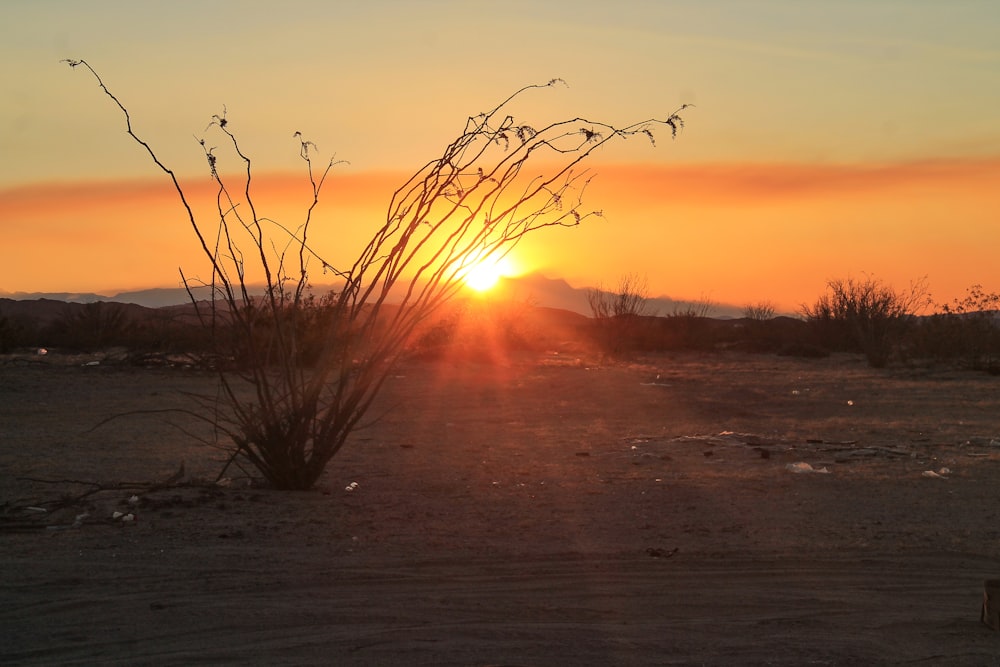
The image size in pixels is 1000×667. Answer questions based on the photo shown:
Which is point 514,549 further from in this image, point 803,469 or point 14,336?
point 14,336

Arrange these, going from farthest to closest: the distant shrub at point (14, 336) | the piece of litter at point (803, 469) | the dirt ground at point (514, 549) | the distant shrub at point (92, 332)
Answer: the distant shrub at point (92, 332) < the distant shrub at point (14, 336) < the piece of litter at point (803, 469) < the dirt ground at point (514, 549)

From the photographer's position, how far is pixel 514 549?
7.85m

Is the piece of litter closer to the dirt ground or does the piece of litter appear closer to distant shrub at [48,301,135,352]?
the dirt ground

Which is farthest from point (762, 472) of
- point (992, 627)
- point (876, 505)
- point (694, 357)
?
point (694, 357)

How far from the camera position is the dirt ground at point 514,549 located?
5676 millimetres

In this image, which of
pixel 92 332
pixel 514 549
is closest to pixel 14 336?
pixel 92 332

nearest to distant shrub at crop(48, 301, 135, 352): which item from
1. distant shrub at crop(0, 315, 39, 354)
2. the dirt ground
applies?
distant shrub at crop(0, 315, 39, 354)

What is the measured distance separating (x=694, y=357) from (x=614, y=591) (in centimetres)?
3125

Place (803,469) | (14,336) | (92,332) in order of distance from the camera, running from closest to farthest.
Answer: (803,469)
(14,336)
(92,332)

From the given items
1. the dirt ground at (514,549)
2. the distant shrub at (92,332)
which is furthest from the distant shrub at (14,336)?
the dirt ground at (514,549)

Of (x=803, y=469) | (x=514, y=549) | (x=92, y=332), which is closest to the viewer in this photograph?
(x=514, y=549)

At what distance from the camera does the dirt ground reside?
18.6 ft

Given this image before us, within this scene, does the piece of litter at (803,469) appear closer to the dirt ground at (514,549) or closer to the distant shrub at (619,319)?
the dirt ground at (514,549)

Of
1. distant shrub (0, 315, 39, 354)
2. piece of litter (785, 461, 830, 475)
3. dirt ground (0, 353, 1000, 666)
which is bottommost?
dirt ground (0, 353, 1000, 666)
